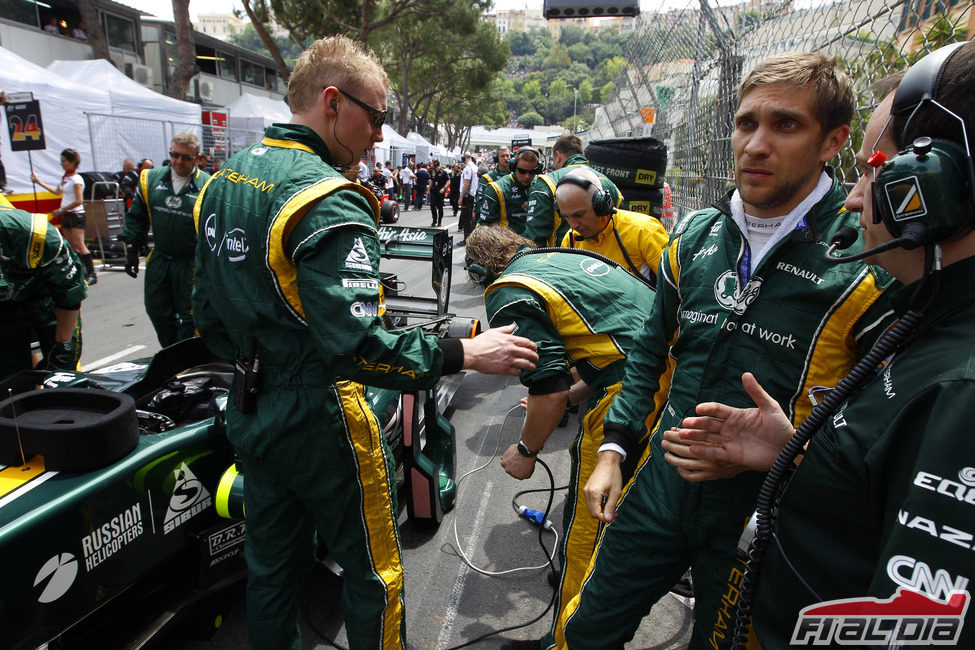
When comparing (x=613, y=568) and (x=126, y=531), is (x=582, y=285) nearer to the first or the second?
(x=613, y=568)

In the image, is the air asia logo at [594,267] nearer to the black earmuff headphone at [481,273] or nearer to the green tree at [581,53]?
the black earmuff headphone at [481,273]

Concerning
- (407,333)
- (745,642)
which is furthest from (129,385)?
(745,642)

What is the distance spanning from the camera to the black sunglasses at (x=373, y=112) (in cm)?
198

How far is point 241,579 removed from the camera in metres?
2.53

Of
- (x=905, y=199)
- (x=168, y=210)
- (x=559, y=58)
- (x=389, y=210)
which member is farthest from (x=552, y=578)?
(x=559, y=58)

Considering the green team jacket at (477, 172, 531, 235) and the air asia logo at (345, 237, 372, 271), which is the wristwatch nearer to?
the air asia logo at (345, 237, 372, 271)

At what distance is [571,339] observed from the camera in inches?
93.4

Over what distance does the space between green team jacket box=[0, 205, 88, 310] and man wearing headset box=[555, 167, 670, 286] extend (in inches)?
109

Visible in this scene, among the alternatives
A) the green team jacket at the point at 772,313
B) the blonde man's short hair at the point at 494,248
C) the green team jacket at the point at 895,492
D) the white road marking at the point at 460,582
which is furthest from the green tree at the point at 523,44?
the green team jacket at the point at 895,492

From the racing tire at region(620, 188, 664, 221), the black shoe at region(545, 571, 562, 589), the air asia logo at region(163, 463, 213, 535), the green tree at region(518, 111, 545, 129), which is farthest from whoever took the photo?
the green tree at region(518, 111, 545, 129)

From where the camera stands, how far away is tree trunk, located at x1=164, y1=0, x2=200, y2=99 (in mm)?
17562

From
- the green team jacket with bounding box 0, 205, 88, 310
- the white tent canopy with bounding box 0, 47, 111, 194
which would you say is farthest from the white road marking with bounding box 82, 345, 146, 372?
the white tent canopy with bounding box 0, 47, 111, 194

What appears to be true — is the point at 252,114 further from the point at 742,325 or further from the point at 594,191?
the point at 742,325

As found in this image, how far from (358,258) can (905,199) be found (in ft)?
4.13
